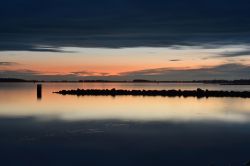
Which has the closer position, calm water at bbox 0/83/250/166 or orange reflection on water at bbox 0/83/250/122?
calm water at bbox 0/83/250/166

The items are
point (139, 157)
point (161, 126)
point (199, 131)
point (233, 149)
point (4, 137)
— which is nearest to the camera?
point (139, 157)

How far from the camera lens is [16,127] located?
18547 millimetres

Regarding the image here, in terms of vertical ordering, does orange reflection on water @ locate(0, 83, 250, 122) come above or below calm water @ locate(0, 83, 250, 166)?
above

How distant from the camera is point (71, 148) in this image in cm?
1307

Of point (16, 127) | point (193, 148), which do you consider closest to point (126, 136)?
point (193, 148)

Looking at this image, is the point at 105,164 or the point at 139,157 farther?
the point at 139,157

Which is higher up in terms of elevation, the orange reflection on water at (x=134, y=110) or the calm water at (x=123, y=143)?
the orange reflection on water at (x=134, y=110)

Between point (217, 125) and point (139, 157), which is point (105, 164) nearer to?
point (139, 157)

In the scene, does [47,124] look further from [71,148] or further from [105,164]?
[105,164]

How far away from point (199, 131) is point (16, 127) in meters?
8.46

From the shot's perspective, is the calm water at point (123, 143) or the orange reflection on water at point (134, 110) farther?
the orange reflection on water at point (134, 110)

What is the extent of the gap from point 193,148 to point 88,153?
348 cm

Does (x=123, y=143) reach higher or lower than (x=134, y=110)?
lower

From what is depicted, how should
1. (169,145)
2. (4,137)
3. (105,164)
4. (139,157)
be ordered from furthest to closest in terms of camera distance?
(4,137), (169,145), (139,157), (105,164)
